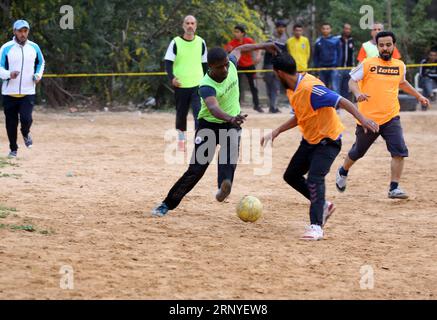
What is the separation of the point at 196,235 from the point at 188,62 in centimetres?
638

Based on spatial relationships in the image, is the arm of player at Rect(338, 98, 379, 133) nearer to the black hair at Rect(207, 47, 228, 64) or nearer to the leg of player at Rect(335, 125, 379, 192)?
the black hair at Rect(207, 47, 228, 64)

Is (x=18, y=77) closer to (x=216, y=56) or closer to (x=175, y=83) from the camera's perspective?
(x=175, y=83)

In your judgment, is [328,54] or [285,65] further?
[328,54]

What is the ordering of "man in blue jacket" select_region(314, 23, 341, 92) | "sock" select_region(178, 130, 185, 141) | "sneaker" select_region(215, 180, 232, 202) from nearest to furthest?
"sneaker" select_region(215, 180, 232, 202) < "sock" select_region(178, 130, 185, 141) < "man in blue jacket" select_region(314, 23, 341, 92)

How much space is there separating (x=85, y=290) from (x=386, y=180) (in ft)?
23.2

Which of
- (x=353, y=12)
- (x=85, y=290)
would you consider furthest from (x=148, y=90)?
(x=85, y=290)

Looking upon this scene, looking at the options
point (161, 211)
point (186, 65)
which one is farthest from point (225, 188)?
point (186, 65)

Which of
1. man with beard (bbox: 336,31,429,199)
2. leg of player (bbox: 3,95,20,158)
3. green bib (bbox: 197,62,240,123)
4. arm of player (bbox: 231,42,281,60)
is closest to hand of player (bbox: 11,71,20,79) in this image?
leg of player (bbox: 3,95,20,158)

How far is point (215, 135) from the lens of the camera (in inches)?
375

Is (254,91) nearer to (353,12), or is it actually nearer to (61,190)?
(353,12)

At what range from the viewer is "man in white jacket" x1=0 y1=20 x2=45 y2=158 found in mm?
13961

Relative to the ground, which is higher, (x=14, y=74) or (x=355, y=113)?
(x=355, y=113)

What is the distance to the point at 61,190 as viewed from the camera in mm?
11203

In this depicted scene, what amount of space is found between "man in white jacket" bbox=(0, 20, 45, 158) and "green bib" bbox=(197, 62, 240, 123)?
5.22 metres
